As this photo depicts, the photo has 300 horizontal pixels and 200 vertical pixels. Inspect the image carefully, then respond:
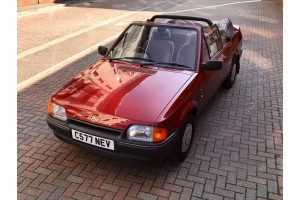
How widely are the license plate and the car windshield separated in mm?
1417

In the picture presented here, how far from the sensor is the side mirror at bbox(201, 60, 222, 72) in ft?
13.7

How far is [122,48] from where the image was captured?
15.3ft

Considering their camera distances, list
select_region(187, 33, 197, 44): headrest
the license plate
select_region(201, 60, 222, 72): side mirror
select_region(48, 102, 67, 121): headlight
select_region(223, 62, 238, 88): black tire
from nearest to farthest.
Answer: the license plate < select_region(48, 102, 67, 121): headlight < select_region(201, 60, 222, 72): side mirror < select_region(187, 33, 197, 44): headrest < select_region(223, 62, 238, 88): black tire

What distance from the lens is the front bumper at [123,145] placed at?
3293 mm

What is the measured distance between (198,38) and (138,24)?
1.08 m

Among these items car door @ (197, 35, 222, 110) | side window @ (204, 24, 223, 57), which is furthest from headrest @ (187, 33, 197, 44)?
side window @ (204, 24, 223, 57)

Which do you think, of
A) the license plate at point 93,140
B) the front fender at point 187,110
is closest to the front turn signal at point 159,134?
the front fender at point 187,110

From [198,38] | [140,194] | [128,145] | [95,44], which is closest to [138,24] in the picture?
[198,38]

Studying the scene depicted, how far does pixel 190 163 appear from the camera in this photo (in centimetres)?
404

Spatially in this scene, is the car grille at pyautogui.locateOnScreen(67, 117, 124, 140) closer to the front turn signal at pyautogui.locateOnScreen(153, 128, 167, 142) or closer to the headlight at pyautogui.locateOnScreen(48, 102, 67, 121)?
the headlight at pyautogui.locateOnScreen(48, 102, 67, 121)

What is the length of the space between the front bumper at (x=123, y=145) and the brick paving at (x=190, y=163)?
452mm

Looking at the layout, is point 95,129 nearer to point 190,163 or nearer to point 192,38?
point 190,163

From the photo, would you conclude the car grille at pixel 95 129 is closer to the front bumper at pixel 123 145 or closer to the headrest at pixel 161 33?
the front bumper at pixel 123 145

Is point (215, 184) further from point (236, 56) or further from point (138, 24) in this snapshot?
point (236, 56)
